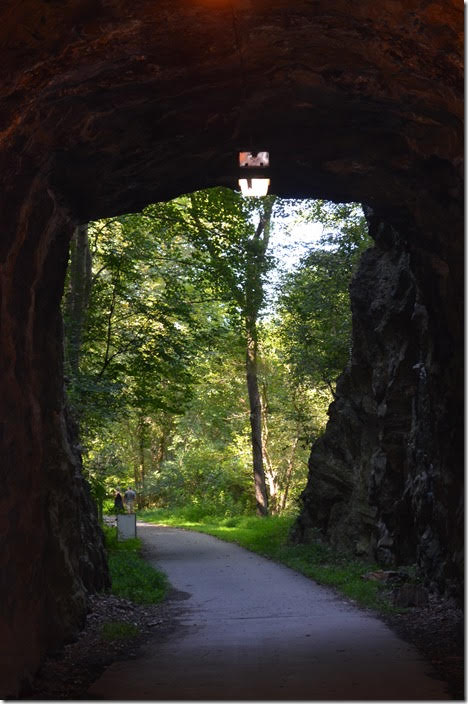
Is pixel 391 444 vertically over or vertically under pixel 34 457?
over

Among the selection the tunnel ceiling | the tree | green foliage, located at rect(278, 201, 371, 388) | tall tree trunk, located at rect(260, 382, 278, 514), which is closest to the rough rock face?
the tunnel ceiling

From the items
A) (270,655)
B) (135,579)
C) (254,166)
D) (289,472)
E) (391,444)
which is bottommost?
(135,579)

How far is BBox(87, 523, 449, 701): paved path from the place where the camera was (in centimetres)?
682

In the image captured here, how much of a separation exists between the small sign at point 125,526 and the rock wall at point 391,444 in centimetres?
578

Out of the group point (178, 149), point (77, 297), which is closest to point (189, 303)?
point (77, 297)

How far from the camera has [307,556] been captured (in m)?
18.7

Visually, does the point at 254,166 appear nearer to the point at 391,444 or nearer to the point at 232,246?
the point at 391,444

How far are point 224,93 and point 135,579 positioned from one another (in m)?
10.1

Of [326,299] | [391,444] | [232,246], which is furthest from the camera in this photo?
[326,299]

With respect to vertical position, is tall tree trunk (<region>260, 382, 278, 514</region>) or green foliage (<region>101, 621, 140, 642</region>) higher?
tall tree trunk (<region>260, 382, 278, 514</region>)

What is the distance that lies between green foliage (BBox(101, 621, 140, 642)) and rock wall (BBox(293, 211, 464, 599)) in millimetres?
4283

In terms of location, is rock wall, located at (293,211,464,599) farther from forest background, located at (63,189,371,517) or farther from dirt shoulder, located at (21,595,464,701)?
forest background, located at (63,189,371,517)

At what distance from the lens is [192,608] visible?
490 inches

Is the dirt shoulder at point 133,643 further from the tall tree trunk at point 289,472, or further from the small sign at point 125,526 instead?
the tall tree trunk at point 289,472
